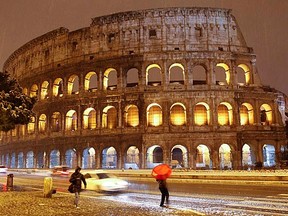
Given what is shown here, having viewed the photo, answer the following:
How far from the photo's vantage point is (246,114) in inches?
1436

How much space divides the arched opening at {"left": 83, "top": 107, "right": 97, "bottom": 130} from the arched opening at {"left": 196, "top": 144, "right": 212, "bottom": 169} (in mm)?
12926

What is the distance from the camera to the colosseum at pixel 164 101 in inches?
1346

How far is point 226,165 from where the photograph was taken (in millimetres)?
34594

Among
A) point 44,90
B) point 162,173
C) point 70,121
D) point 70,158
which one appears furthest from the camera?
point 44,90

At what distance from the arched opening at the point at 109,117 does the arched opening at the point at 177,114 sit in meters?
6.84

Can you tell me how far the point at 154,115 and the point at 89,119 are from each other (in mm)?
8665

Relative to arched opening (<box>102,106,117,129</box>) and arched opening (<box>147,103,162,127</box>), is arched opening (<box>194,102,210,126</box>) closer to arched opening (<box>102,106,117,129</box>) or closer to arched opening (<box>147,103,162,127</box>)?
arched opening (<box>147,103,162,127</box>)

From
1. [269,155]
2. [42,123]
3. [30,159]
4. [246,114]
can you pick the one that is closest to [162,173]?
[246,114]

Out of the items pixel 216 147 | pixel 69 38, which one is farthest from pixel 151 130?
pixel 69 38

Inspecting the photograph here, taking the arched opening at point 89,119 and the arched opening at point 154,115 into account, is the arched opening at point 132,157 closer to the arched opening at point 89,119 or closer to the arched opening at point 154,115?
the arched opening at point 154,115

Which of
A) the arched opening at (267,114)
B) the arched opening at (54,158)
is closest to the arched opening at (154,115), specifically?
the arched opening at (267,114)

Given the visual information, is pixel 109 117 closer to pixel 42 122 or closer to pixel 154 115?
pixel 154 115

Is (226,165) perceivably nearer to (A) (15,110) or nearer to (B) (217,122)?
(B) (217,122)

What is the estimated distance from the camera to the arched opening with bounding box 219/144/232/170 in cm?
3469
